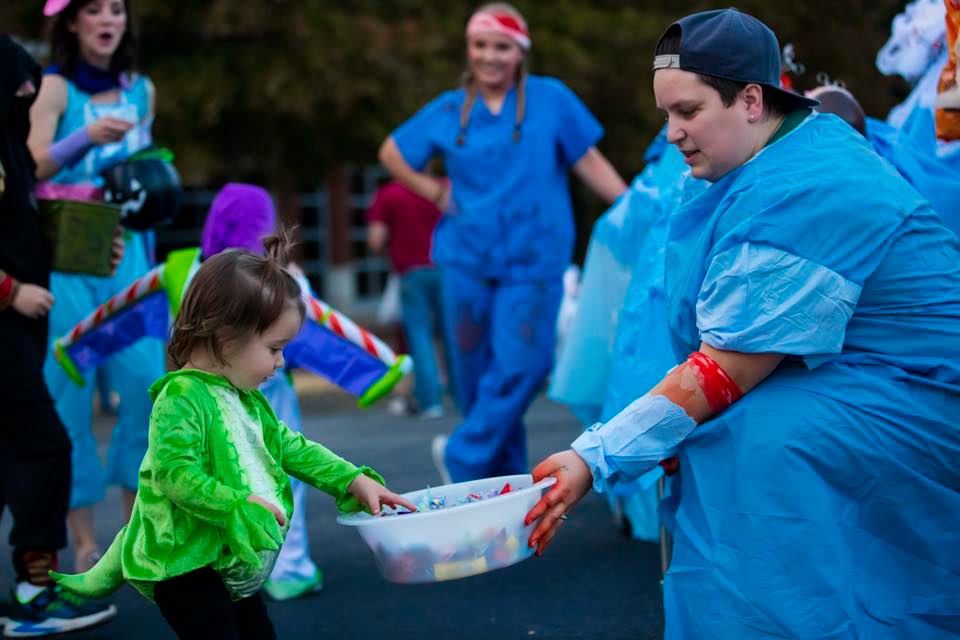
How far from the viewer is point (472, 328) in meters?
5.82

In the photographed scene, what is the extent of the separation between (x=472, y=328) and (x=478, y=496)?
2.64m

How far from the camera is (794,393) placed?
9.55ft

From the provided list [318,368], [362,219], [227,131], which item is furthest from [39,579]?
[362,219]

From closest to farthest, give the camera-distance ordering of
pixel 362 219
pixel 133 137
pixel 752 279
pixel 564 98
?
pixel 752 279
pixel 133 137
pixel 564 98
pixel 362 219

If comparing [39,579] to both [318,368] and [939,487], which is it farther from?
[939,487]

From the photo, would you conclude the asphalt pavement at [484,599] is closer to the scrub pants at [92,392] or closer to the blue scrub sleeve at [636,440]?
the scrub pants at [92,392]

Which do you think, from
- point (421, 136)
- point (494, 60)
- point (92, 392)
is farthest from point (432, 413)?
point (92, 392)

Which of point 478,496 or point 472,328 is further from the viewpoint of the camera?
point 472,328

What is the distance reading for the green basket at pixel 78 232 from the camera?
4.44 meters

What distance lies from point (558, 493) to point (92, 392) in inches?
103

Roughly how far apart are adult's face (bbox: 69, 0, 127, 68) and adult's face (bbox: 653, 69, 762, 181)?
2620 millimetres

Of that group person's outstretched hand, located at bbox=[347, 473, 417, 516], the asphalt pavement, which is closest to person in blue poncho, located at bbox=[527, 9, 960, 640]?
person's outstretched hand, located at bbox=[347, 473, 417, 516]

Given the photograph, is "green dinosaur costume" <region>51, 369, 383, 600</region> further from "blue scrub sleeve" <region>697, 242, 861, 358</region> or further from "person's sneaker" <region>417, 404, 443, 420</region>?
"person's sneaker" <region>417, 404, 443, 420</region>

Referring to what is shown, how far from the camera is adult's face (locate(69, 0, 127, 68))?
4957mm
